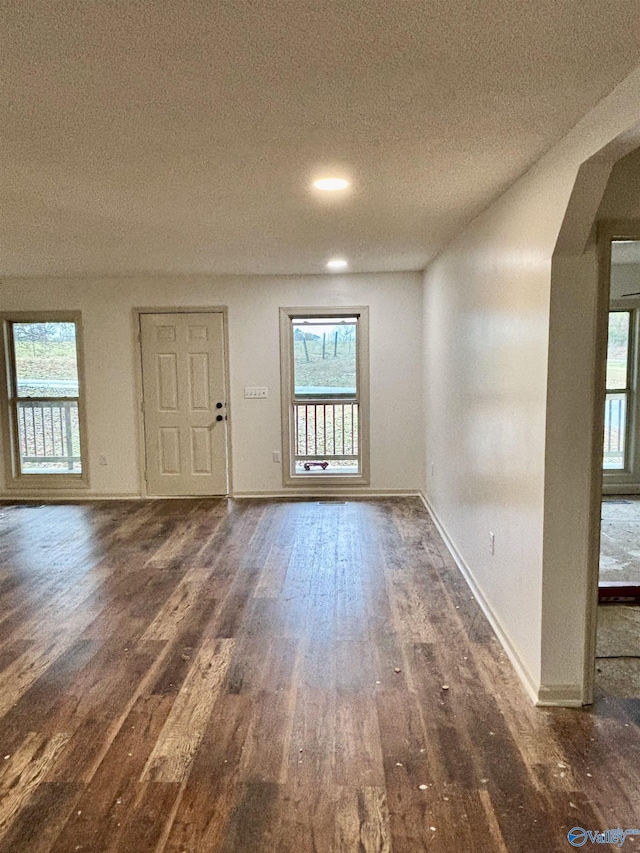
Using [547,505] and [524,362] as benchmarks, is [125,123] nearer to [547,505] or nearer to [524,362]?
[524,362]

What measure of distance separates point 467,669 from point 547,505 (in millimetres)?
884

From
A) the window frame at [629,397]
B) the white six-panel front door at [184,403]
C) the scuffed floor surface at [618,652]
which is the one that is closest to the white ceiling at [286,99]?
the scuffed floor surface at [618,652]

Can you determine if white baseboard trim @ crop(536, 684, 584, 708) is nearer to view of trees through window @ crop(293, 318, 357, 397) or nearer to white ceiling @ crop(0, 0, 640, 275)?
white ceiling @ crop(0, 0, 640, 275)

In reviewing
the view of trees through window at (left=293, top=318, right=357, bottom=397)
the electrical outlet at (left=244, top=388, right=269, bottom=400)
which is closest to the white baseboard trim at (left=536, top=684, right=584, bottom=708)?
the view of trees through window at (left=293, top=318, right=357, bottom=397)

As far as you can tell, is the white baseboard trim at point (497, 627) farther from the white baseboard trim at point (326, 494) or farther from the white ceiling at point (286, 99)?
the white ceiling at point (286, 99)

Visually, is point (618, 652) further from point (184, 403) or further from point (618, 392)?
point (184, 403)

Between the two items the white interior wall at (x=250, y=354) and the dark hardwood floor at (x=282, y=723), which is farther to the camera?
the white interior wall at (x=250, y=354)

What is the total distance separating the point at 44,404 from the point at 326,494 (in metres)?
3.10

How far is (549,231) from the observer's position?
7.10ft

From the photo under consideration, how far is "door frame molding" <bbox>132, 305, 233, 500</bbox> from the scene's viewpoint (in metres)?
5.78

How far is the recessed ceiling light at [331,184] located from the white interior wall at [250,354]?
3081mm

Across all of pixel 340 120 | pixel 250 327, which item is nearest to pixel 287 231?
pixel 340 120

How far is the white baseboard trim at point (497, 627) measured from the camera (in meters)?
2.37

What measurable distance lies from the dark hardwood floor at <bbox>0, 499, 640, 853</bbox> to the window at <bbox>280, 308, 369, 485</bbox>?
218 cm
